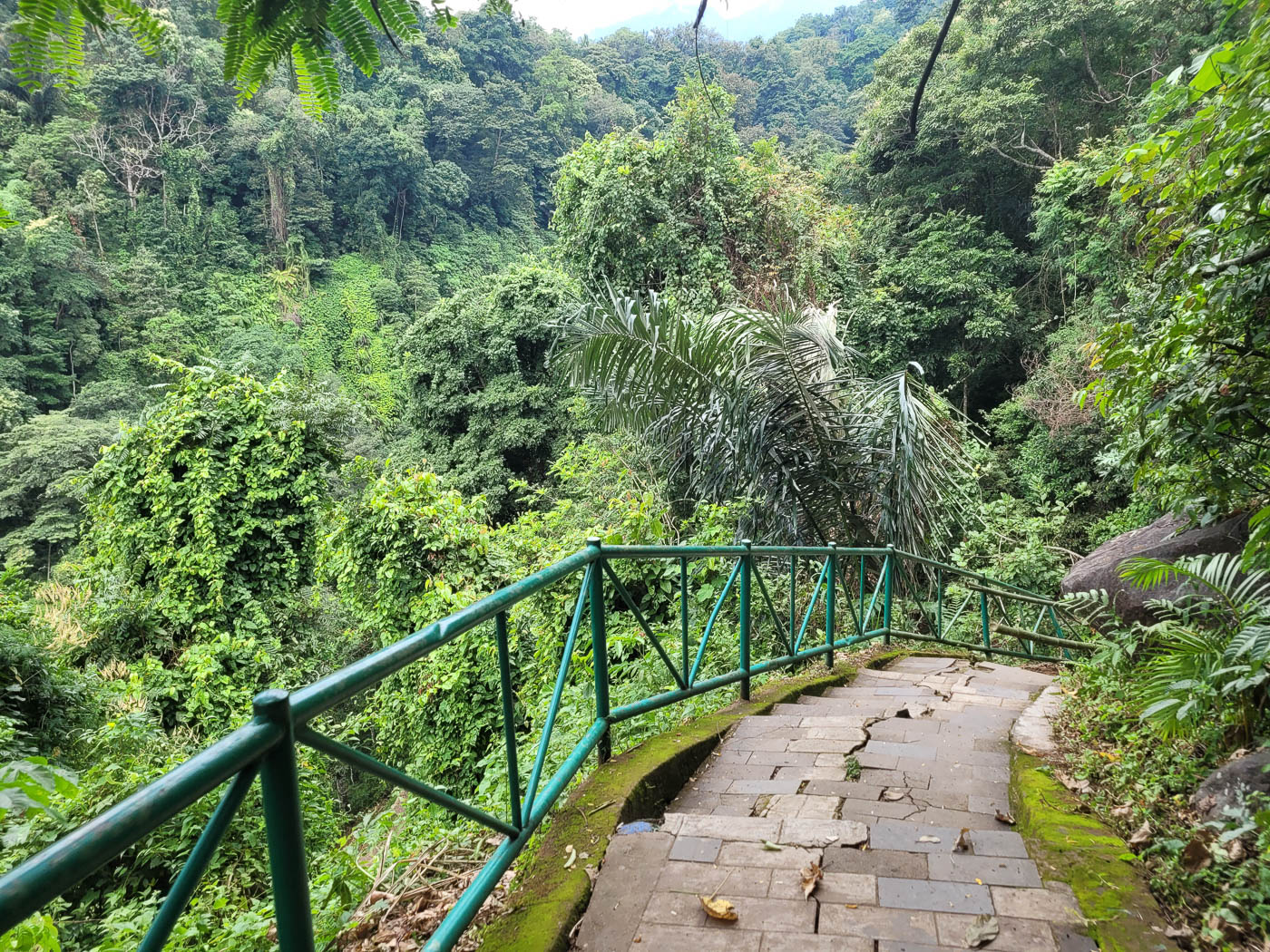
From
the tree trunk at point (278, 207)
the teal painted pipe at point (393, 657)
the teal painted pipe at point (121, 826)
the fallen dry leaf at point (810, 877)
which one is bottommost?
the fallen dry leaf at point (810, 877)

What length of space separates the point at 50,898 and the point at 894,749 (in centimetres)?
345

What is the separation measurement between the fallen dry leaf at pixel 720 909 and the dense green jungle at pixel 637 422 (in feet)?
3.01

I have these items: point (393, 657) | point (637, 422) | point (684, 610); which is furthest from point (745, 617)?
point (637, 422)

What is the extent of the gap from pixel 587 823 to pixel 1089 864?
4.99 ft

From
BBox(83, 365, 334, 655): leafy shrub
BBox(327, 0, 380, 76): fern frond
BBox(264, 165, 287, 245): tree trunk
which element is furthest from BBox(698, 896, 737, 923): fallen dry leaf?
BBox(264, 165, 287, 245): tree trunk

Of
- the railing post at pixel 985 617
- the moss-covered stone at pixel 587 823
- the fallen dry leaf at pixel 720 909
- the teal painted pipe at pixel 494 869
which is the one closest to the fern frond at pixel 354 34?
the teal painted pipe at pixel 494 869

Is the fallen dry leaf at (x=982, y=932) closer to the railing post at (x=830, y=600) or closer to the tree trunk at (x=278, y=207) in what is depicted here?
the railing post at (x=830, y=600)

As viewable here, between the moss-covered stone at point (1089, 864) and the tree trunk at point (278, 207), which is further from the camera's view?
the tree trunk at point (278, 207)

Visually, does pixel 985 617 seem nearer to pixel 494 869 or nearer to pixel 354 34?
pixel 494 869

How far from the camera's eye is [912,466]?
676 centimetres

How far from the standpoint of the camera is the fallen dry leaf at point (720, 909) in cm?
200

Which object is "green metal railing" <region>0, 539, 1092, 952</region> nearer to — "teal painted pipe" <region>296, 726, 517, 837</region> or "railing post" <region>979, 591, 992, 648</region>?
"teal painted pipe" <region>296, 726, 517, 837</region>

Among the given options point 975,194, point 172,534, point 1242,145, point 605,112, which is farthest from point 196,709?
→ point 605,112

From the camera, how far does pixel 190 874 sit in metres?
0.99
